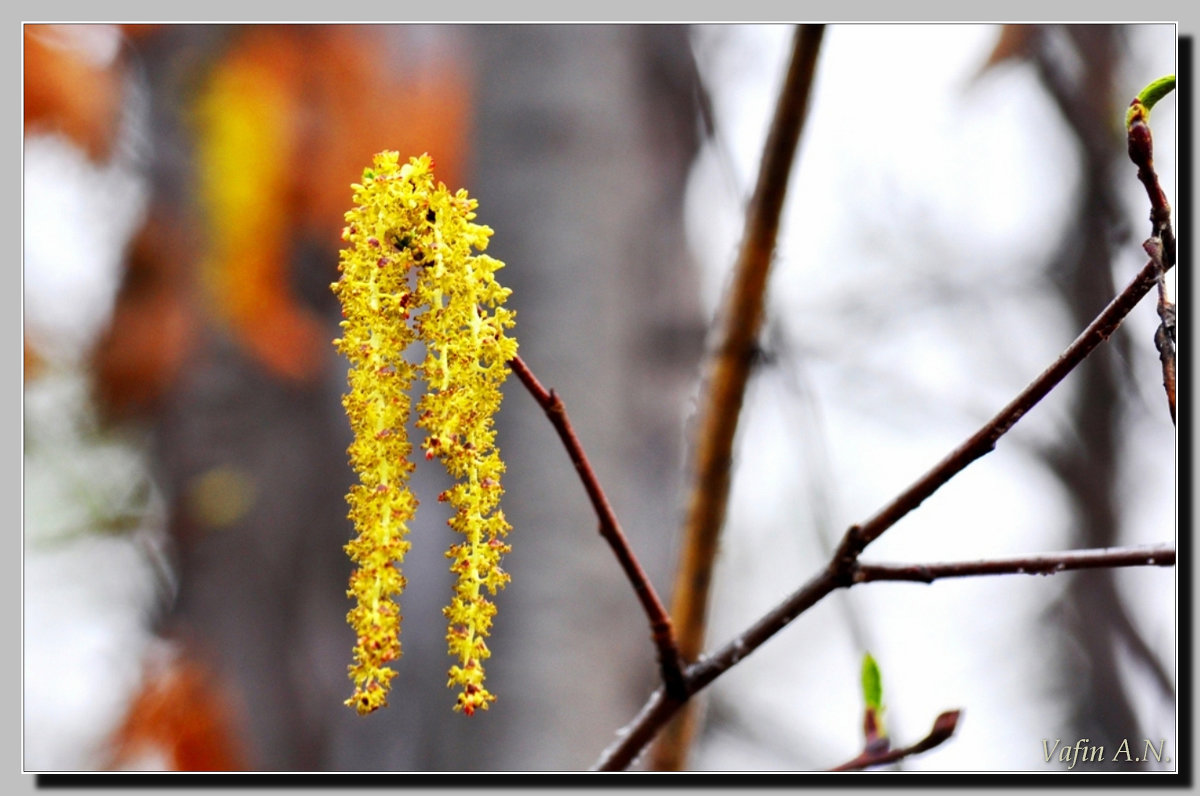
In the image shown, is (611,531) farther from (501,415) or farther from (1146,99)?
(501,415)

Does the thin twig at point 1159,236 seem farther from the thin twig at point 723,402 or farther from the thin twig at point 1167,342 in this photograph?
the thin twig at point 723,402

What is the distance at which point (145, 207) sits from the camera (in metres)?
1.67

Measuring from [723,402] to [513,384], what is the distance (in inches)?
21.7

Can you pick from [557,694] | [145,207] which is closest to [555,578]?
[557,694]

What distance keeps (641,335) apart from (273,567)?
75 cm

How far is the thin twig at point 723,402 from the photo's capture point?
73 cm

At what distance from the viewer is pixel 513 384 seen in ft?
4.15

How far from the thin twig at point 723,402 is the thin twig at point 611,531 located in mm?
184

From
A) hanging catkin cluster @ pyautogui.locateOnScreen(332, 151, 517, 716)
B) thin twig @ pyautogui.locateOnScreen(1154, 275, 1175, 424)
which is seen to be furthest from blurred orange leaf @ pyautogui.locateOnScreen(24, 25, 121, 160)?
thin twig @ pyautogui.locateOnScreen(1154, 275, 1175, 424)

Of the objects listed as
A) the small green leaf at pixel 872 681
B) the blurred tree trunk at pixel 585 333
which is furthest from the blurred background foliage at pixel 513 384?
the small green leaf at pixel 872 681

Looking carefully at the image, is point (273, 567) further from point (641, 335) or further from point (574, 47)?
point (574, 47)

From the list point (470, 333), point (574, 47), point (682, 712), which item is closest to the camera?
point (470, 333)

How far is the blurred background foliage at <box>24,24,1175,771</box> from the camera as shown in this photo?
1.21m

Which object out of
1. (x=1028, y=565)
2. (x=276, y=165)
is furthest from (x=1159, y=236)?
(x=276, y=165)
